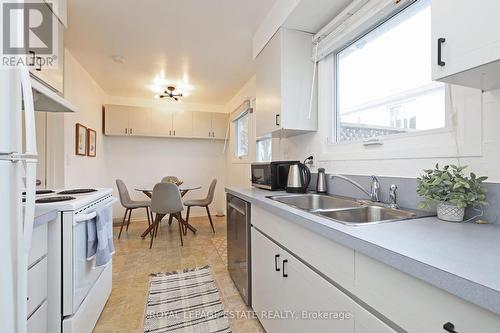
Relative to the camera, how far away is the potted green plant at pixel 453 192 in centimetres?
89

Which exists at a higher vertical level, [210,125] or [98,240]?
[210,125]

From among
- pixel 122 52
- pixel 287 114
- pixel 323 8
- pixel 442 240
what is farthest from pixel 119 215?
pixel 442 240

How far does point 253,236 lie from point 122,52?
2655 millimetres

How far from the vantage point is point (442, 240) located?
2.28 ft

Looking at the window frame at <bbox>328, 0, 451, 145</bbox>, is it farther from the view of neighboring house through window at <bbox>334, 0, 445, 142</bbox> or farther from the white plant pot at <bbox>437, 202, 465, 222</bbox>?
the white plant pot at <bbox>437, 202, 465, 222</bbox>

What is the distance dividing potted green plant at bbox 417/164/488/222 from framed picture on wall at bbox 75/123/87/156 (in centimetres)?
369

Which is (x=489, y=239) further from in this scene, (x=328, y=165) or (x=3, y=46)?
(x=3, y=46)

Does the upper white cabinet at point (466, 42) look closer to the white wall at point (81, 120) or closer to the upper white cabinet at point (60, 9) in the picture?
the upper white cabinet at point (60, 9)

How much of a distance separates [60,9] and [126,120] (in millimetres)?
2688

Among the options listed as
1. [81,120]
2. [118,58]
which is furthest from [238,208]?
[81,120]

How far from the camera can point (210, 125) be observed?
4.89 metres

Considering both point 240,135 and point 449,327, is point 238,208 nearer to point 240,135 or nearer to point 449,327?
point 449,327

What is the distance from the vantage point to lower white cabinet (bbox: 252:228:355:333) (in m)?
0.85

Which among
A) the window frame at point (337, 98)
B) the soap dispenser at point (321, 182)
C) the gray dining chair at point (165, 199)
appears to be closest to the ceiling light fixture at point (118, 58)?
the gray dining chair at point (165, 199)
